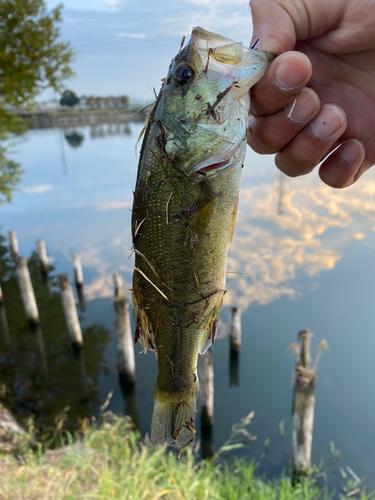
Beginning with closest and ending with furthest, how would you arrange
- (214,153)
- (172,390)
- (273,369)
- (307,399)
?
1. (214,153)
2. (172,390)
3. (307,399)
4. (273,369)

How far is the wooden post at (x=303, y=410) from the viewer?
6.25m

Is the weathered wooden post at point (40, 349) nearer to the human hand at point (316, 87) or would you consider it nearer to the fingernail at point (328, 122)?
the human hand at point (316, 87)

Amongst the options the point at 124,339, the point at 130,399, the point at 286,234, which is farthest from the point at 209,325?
the point at 286,234

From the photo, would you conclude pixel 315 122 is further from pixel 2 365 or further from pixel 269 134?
pixel 2 365

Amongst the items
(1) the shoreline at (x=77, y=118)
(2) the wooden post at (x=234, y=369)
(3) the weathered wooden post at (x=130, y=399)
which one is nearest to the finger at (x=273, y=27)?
(3) the weathered wooden post at (x=130, y=399)

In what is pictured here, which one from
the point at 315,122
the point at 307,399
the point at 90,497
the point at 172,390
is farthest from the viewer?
the point at 307,399

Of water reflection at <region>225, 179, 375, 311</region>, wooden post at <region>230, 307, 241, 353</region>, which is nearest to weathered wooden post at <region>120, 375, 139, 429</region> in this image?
wooden post at <region>230, 307, 241, 353</region>

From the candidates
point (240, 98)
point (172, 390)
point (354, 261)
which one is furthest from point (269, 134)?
point (354, 261)

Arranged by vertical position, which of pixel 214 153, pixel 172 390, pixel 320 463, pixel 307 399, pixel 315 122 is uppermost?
pixel 315 122

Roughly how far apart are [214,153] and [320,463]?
7963 millimetres

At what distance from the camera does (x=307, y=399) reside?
6.25 meters

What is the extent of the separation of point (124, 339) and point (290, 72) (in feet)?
26.9

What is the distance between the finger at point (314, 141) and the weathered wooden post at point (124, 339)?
7.01m

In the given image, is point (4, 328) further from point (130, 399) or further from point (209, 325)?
point (209, 325)
